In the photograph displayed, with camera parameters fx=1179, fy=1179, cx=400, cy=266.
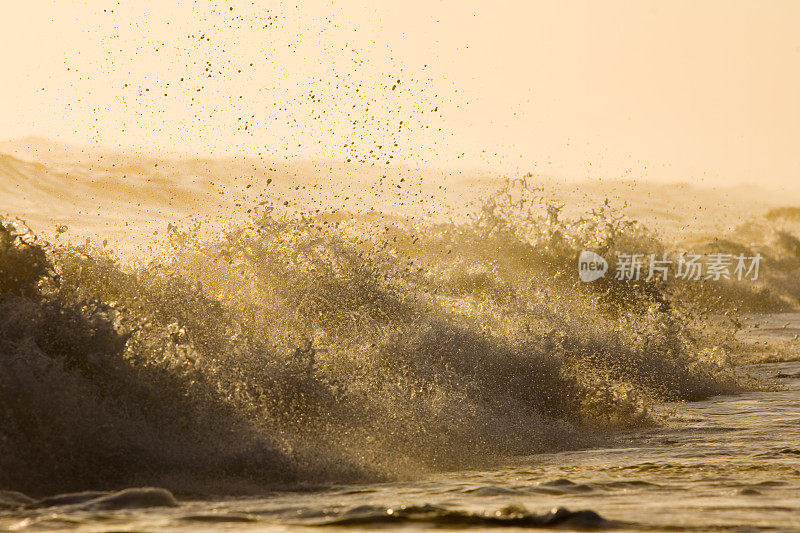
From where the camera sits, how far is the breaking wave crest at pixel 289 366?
8.35 meters

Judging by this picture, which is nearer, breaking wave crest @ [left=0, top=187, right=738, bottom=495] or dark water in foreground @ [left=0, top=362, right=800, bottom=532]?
dark water in foreground @ [left=0, top=362, right=800, bottom=532]

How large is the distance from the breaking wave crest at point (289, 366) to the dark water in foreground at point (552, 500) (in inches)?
25.0

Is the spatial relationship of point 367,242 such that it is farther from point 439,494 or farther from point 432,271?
point 439,494

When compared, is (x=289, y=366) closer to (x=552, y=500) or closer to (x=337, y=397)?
(x=337, y=397)

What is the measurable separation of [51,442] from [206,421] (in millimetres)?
1299

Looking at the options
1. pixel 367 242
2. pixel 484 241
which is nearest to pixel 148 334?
pixel 367 242

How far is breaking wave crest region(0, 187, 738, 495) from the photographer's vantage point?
8.35 meters

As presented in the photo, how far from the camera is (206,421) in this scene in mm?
8992

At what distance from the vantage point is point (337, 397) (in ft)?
32.7

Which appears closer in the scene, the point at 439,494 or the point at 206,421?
the point at 439,494

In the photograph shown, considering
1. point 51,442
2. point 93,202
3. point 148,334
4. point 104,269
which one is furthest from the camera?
point 93,202

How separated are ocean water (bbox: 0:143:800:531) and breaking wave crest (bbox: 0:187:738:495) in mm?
24

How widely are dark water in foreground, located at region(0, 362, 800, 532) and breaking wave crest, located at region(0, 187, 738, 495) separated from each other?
634 mm

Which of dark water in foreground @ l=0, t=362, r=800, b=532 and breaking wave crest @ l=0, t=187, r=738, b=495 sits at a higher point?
breaking wave crest @ l=0, t=187, r=738, b=495
